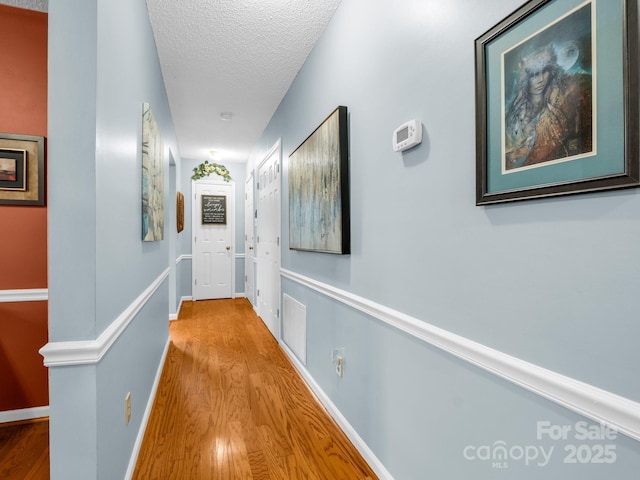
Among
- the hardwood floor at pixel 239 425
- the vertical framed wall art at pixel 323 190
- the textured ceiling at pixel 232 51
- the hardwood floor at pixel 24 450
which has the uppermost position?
the textured ceiling at pixel 232 51

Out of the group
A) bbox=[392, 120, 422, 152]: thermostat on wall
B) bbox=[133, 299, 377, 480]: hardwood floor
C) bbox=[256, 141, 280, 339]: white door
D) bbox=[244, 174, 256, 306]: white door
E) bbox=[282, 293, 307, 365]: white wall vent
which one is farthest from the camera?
bbox=[244, 174, 256, 306]: white door

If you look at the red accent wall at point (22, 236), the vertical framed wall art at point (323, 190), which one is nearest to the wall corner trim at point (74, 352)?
the vertical framed wall art at point (323, 190)

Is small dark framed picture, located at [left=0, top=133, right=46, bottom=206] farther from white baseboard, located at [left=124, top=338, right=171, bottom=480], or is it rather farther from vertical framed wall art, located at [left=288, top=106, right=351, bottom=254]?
vertical framed wall art, located at [left=288, top=106, right=351, bottom=254]

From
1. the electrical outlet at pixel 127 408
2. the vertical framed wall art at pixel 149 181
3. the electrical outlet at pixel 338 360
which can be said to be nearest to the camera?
the electrical outlet at pixel 127 408

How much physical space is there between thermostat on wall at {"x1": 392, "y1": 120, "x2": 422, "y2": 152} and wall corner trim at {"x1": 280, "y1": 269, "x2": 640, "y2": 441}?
0.68 metres

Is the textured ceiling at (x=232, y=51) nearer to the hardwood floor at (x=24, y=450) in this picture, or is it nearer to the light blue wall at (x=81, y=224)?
the light blue wall at (x=81, y=224)

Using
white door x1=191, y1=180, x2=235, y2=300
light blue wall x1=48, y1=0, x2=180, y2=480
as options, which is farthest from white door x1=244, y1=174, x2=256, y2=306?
light blue wall x1=48, y1=0, x2=180, y2=480

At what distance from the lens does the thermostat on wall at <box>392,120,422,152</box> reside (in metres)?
1.25

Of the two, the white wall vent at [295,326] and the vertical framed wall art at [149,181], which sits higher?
the vertical framed wall art at [149,181]

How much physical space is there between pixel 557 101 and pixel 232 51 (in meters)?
2.36

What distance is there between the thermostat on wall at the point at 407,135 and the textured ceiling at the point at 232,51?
1186 mm

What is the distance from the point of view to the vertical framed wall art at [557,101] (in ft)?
2.17

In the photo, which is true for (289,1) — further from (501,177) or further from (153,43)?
(501,177)

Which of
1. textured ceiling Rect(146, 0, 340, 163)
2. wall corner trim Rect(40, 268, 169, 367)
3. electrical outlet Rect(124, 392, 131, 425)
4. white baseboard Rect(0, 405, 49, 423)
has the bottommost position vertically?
white baseboard Rect(0, 405, 49, 423)
